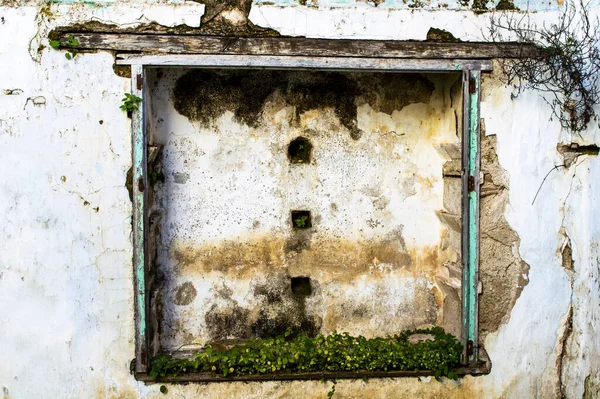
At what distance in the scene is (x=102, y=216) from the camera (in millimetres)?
4203

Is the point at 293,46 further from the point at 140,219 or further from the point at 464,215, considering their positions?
the point at 464,215

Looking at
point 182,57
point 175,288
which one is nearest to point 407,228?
point 175,288

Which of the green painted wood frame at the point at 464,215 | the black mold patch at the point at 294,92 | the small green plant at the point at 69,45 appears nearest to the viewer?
the small green plant at the point at 69,45

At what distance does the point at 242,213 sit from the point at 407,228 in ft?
4.80

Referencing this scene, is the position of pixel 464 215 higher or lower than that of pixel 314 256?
higher

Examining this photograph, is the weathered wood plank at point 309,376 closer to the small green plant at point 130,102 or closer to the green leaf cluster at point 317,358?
the green leaf cluster at point 317,358

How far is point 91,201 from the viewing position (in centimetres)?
419

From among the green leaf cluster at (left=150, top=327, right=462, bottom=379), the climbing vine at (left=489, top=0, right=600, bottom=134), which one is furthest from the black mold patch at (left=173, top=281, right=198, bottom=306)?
the climbing vine at (left=489, top=0, right=600, bottom=134)

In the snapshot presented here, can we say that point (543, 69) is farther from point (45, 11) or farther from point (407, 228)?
point (45, 11)

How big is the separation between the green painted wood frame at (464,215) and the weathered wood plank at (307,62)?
3cm

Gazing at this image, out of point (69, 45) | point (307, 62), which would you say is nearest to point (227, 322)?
point (307, 62)

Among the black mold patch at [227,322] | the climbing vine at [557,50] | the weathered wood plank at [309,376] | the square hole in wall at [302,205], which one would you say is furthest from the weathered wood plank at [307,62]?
the weathered wood plank at [309,376]

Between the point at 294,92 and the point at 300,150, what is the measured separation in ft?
1.65

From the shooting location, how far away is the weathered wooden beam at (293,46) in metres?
4.10
